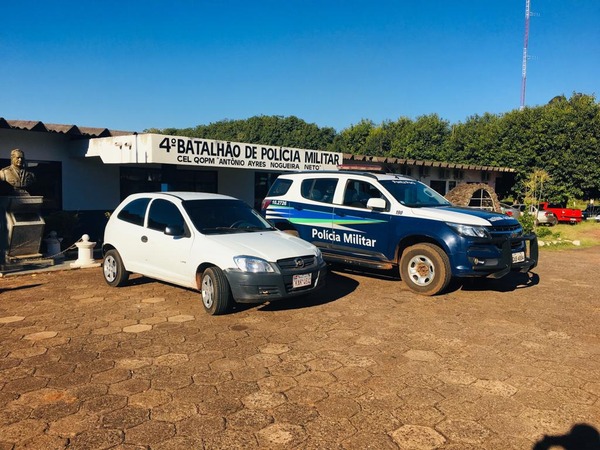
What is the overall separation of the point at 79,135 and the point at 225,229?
643 cm

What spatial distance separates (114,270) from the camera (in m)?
7.65

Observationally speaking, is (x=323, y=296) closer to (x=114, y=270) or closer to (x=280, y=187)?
(x=280, y=187)

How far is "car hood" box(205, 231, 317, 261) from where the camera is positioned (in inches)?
235

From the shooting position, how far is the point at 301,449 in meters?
3.06

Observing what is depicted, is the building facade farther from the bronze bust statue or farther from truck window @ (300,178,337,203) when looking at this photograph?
truck window @ (300,178,337,203)

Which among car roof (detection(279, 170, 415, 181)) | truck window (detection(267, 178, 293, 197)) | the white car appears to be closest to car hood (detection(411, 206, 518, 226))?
car roof (detection(279, 170, 415, 181))

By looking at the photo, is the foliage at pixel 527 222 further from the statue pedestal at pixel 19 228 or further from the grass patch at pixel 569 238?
the statue pedestal at pixel 19 228

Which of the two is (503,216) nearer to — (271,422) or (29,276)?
(271,422)

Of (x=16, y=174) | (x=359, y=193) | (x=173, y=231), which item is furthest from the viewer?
(x=16, y=174)

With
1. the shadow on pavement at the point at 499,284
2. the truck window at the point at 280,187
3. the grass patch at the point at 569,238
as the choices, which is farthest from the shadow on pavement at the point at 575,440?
the grass patch at the point at 569,238

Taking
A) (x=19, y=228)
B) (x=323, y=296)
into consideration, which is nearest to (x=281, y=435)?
(x=323, y=296)

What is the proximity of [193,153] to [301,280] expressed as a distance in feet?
19.3

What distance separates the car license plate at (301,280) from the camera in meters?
6.06

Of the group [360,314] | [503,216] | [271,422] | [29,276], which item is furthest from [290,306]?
[29,276]
